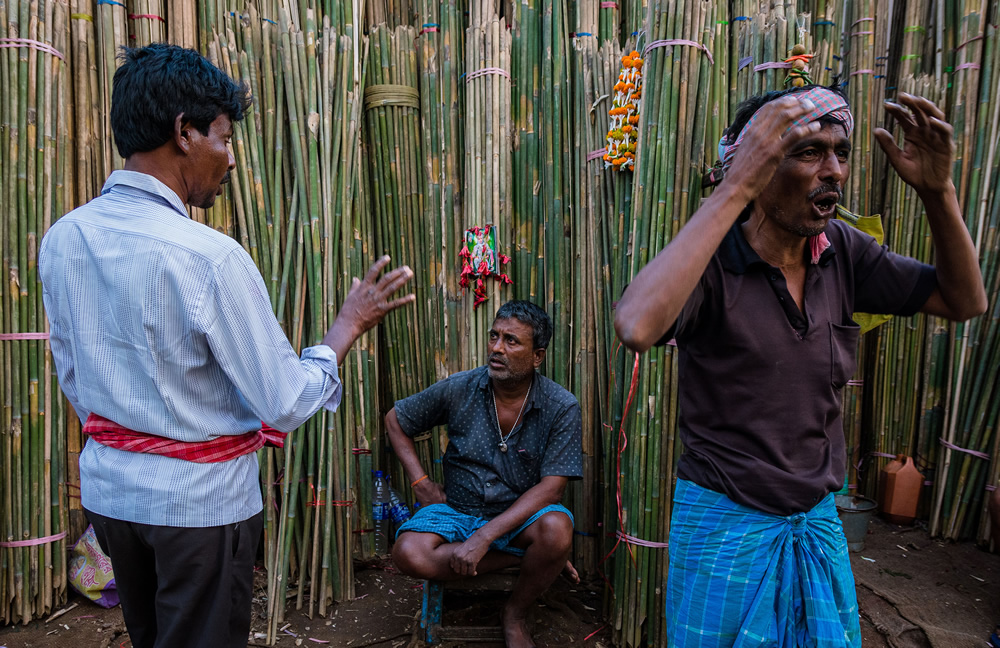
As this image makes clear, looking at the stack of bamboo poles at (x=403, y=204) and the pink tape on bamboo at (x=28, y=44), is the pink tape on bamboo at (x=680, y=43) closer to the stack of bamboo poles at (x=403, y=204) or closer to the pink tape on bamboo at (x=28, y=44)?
the stack of bamboo poles at (x=403, y=204)

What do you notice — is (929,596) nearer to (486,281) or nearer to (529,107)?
(486,281)

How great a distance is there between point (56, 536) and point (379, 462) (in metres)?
1.68

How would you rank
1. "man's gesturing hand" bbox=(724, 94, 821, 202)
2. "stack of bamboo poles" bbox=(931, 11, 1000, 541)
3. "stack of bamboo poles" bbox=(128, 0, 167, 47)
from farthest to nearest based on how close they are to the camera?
"stack of bamboo poles" bbox=(931, 11, 1000, 541) → "stack of bamboo poles" bbox=(128, 0, 167, 47) → "man's gesturing hand" bbox=(724, 94, 821, 202)

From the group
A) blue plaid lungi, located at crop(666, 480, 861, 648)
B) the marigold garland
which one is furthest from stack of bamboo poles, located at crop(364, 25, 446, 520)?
blue plaid lungi, located at crop(666, 480, 861, 648)

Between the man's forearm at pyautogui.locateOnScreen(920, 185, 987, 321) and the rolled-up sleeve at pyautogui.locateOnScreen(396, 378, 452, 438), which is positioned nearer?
the man's forearm at pyautogui.locateOnScreen(920, 185, 987, 321)

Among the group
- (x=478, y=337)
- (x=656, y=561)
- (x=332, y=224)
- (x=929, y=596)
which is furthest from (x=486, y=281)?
(x=929, y=596)

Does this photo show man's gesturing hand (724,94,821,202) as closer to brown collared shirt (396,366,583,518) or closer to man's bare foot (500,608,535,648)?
brown collared shirt (396,366,583,518)

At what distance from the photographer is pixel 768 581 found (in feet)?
4.82

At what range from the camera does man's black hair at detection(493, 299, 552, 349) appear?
3.16m

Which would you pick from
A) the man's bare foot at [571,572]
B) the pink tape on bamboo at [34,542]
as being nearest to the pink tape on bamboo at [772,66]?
the man's bare foot at [571,572]

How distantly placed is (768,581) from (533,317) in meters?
1.87

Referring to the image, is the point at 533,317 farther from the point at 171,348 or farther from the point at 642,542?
the point at 171,348

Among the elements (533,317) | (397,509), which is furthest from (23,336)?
(533,317)

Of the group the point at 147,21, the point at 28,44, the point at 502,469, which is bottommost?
the point at 502,469
